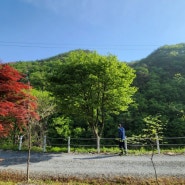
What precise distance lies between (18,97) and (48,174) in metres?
3.78

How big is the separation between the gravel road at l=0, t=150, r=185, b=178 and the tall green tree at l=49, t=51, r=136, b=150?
10.8ft

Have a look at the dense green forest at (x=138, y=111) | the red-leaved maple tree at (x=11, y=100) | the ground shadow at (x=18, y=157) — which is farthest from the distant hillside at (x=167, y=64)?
the red-leaved maple tree at (x=11, y=100)

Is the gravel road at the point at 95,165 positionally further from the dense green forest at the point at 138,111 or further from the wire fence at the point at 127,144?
the dense green forest at the point at 138,111

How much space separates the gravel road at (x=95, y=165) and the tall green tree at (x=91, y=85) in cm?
329

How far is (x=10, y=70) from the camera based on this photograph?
1091 cm

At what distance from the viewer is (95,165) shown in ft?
39.7

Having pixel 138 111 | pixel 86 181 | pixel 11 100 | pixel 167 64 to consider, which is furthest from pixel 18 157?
pixel 167 64

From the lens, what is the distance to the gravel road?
10.7 meters

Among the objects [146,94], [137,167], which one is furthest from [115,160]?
[146,94]

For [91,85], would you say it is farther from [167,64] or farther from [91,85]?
[167,64]

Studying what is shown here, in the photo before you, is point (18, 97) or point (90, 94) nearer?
point (18, 97)

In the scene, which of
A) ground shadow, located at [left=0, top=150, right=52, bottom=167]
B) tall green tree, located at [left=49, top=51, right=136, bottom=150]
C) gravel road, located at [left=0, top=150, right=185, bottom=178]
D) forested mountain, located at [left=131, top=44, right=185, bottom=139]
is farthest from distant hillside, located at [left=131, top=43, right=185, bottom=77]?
ground shadow, located at [left=0, top=150, right=52, bottom=167]

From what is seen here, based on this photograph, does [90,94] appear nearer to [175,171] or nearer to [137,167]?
[137,167]

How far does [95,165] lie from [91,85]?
221 inches
